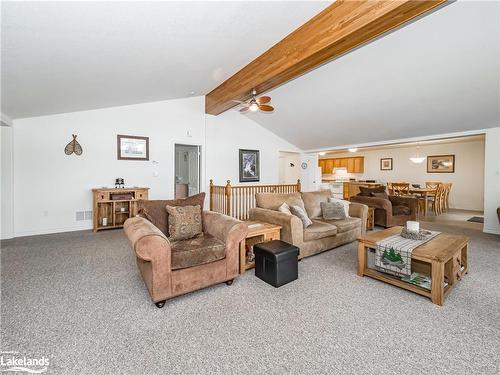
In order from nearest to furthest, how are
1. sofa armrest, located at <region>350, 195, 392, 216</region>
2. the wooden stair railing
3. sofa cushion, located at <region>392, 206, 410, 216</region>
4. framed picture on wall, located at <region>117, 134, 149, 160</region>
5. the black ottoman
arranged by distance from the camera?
the black ottoman → sofa armrest, located at <region>350, 195, 392, 216</region> → framed picture on wall, located at <region>117, 134, 149, 160</region> → sofa cushion, located at <region>392, 206, 410, 216</region> → the wooden stair railing

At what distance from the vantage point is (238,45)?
10.7 ft

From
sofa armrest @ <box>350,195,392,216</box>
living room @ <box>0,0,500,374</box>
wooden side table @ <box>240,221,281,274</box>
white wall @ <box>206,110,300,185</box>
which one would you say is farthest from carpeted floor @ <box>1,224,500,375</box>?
white wall @ <box>206,110,300,185</box>

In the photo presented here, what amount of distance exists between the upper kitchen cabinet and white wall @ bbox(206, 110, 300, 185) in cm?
482

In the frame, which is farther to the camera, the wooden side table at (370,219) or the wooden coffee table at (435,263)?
the wooden side table at (370,219)

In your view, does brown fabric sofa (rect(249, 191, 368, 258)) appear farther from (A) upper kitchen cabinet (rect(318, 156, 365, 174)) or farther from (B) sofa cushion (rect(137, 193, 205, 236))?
(A) upper kitchen cabinet (rect(318, 156, 365, 174))

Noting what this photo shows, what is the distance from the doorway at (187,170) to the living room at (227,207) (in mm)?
302

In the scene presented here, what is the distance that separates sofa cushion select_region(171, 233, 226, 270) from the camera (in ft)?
7.22

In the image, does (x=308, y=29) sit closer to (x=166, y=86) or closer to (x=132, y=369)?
(x=166, y=86)

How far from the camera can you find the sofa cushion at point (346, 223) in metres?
3.77

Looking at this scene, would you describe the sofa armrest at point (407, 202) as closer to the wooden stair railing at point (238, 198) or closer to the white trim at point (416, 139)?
the white trim at point (416, 139)

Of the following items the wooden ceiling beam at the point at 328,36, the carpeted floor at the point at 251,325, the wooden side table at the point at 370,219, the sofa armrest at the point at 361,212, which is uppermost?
the wooden ceiling beam at the point at 328,36

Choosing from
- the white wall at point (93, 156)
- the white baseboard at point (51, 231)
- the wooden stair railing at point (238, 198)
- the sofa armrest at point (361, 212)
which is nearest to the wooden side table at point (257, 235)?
the sofa armrest at point (361, 212)

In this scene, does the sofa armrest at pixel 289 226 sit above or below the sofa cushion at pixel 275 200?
below

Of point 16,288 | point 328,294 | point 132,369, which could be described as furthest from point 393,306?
point 16,288
